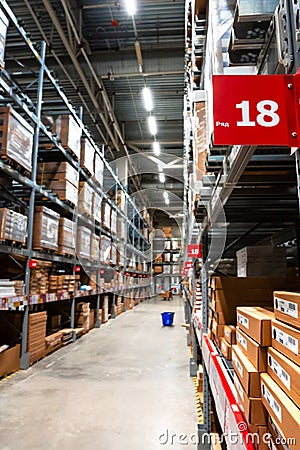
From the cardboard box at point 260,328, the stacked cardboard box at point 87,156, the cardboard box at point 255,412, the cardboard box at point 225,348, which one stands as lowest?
the cardboard box at point 255,412

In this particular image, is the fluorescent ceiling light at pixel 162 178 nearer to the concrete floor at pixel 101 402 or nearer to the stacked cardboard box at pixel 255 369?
the concrete floor at pixel 101 402

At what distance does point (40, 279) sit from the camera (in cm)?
543

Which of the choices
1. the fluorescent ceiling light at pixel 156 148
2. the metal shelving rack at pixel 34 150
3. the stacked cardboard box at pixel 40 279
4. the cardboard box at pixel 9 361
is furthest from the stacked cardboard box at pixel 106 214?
the cardboard box at pixel 9 361

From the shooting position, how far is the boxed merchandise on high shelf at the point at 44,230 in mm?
5211

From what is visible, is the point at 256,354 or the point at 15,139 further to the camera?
the point at 15,139

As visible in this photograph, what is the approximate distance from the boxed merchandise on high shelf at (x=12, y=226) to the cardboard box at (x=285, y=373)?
3.82 meters

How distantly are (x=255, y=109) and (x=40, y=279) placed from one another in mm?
5169

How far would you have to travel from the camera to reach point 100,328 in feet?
29.0

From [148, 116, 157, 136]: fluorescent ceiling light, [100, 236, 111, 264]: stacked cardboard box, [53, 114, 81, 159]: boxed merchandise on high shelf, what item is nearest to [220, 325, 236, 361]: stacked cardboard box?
[53, 114, 81, 159]: boxed merchandise on high shelf

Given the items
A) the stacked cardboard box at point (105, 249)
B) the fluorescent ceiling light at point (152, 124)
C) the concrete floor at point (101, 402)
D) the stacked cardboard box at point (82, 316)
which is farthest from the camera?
the fluorescent ceiling light at point (152, 124)

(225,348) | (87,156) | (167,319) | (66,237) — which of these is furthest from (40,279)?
(167,319)

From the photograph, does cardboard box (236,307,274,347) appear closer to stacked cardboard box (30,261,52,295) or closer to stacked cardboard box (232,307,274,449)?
stacked cardboard box (232,307,274,449)

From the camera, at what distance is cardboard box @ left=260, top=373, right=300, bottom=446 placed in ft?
2.32

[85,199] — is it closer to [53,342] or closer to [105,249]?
[105,249]
